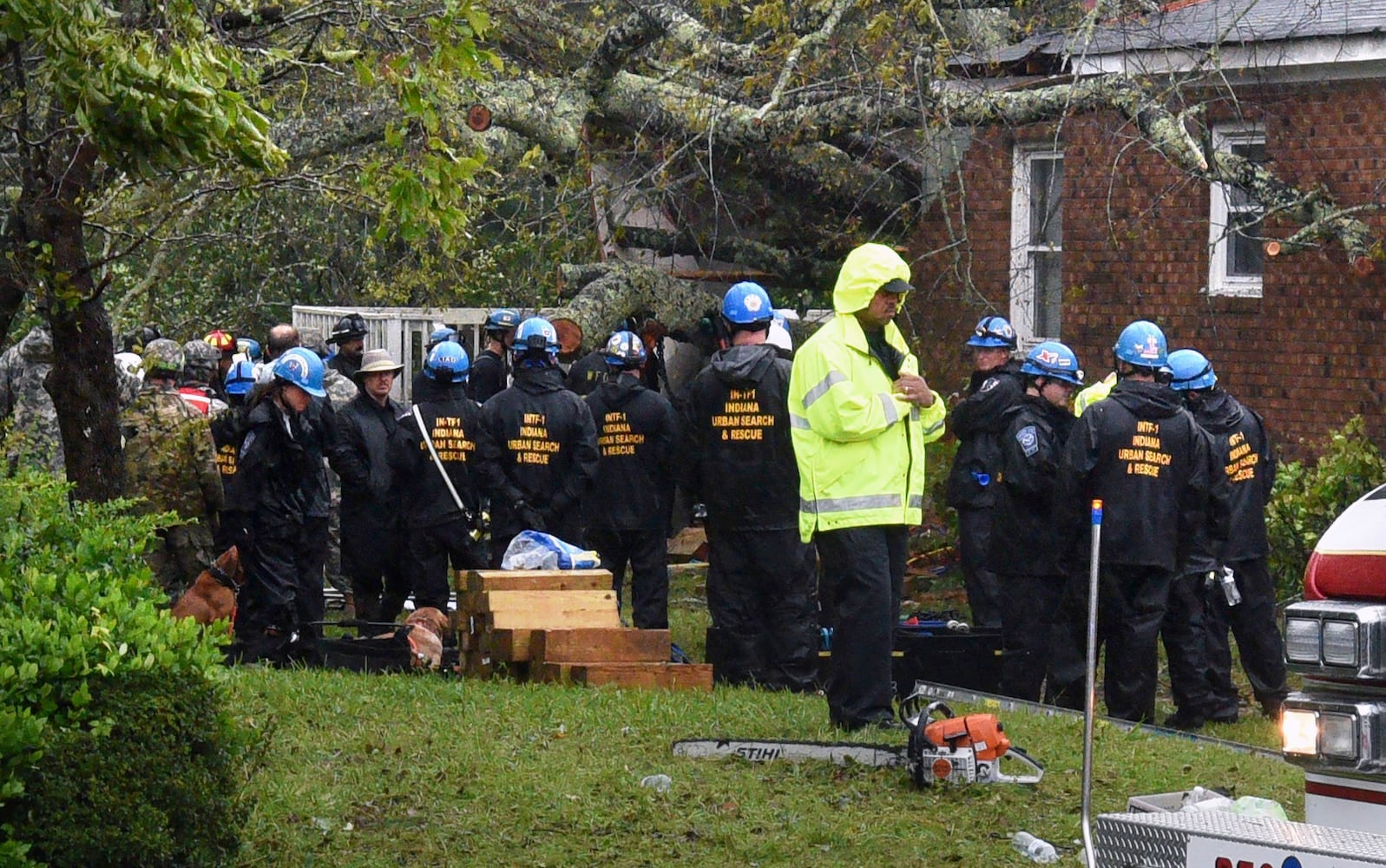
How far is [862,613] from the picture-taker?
7.96 metres

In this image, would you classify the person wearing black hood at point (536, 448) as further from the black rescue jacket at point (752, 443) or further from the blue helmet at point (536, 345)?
the black rescue jacket at point (752, 443)

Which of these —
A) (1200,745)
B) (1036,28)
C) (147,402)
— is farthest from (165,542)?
(1036,28)

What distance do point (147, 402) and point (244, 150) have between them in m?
5.40

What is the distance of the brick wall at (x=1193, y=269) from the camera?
1412 centimetres

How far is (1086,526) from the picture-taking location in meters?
9.74

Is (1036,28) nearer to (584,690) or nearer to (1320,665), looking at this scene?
(584,690)

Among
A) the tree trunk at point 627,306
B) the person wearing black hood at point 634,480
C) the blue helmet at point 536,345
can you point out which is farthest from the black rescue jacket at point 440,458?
the tree trunk at point 627,306

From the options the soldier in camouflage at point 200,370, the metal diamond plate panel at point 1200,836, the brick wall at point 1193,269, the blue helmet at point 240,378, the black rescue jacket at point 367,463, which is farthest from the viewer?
the soldier in camouflage at point 200,370

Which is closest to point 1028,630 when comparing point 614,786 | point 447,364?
point 614,786

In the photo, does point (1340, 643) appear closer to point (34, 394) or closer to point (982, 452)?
point (982, 452)

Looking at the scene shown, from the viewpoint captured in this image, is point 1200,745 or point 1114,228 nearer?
point 1200,745

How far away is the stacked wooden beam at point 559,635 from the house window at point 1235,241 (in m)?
7.09

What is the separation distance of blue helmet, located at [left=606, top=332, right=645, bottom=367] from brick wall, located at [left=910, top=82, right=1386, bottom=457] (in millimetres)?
3418

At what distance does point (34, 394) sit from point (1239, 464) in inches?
314
